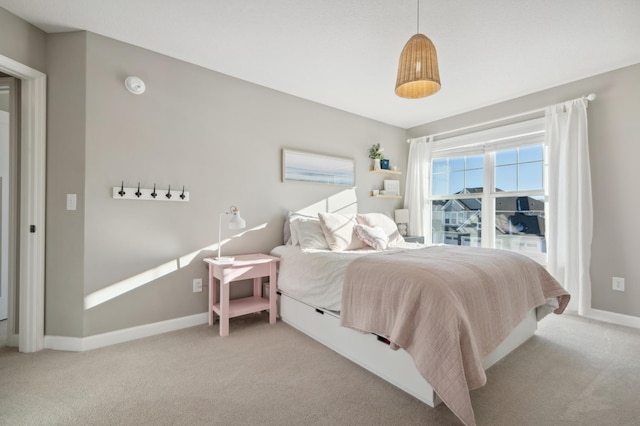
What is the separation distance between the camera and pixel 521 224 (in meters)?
3.65

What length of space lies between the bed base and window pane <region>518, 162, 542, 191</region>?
1.76 m

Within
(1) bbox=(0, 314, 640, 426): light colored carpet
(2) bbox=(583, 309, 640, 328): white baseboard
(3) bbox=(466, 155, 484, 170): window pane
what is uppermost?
(3) bbox=(466, 155, 484, 170): window pane

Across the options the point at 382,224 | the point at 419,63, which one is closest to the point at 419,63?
the point at 419,63

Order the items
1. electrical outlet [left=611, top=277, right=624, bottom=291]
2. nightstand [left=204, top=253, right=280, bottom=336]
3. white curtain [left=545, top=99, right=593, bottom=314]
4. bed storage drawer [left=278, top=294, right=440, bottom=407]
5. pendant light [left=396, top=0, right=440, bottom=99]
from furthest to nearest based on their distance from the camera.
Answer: white curtain [left=545, top=99, right=593, bottom=314] → electrical outlet [left=611, top=277, right=624, bottom=291] → nightstand [left=204, top=253, right=280, bottom=336] → pendant light [left=396, top=0, right=440, bottom=99] → bed storage drawer [left=278, top=294, right=440, bottom=407]

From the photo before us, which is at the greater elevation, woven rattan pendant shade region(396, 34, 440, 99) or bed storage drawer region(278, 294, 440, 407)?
woven rattan pendant shade region(396, 34, 440, 99)

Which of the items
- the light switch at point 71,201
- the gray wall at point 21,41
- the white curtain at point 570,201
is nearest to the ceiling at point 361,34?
the gray wall at point 21,41

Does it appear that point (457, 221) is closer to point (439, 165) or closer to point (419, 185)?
point (419, 185)

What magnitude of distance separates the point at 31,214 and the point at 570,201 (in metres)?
4.91

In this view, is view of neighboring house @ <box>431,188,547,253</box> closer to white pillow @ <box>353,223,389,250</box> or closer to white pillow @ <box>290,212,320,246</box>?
white pillow @ <box>353,223,389,250</box>

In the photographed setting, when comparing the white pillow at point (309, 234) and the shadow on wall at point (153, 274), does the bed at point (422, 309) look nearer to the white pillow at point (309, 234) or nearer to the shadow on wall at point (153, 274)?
the white pillow at point (309, 234)

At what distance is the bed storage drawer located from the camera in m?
1.64

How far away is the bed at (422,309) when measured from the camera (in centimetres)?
143

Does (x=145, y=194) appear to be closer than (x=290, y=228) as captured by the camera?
Yes

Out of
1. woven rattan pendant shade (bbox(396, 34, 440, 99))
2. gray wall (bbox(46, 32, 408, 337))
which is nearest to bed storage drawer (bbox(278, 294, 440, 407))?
gray wall (bbox(46, 32, 408, 337))
